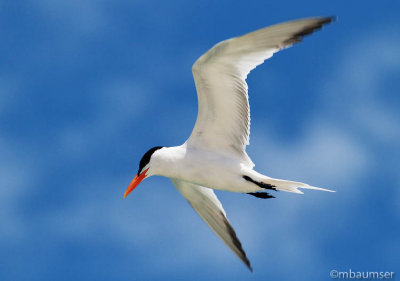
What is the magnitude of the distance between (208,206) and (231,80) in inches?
93.5

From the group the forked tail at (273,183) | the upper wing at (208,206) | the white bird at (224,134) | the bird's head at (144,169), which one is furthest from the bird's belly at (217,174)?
the upper wing at (208,206)

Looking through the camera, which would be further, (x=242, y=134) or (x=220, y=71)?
(x=242, y=134)

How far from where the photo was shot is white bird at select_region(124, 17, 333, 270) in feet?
24.6

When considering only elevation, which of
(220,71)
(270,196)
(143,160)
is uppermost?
(220,71)

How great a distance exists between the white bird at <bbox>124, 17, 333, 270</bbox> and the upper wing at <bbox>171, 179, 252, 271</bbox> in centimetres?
25

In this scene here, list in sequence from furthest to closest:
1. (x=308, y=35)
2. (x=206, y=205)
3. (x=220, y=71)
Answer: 1. (x=206, y=205)
2. (x=220, y=71)
3. (x=308, y=35)

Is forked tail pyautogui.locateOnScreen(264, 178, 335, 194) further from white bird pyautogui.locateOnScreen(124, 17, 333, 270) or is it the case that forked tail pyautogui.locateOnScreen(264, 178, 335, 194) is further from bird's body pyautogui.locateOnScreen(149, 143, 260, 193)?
bird's body pyautogui.locateOnScreen(149, 143, 260, 193)

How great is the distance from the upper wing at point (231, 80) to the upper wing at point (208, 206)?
120 cm

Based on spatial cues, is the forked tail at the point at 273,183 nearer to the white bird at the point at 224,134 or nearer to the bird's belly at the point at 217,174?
the white bird at the point at 224,134

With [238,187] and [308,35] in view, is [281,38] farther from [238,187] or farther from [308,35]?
[238,187]

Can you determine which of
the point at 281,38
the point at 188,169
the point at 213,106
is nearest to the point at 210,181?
the point at 188,169

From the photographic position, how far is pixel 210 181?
8188mm

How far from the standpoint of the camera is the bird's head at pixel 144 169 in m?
8.50

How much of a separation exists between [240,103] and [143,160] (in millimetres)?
1580
